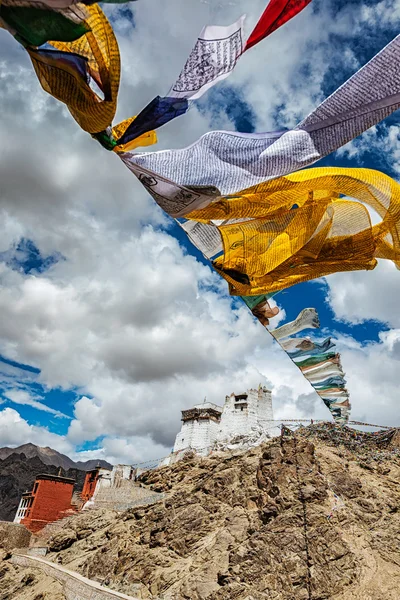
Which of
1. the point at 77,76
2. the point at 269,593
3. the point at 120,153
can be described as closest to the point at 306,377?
the point at 120,153

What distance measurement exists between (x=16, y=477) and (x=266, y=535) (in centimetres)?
5888

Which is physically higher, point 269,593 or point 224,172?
point 224,172

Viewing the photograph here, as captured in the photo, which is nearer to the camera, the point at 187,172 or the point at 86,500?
the point at 187,172

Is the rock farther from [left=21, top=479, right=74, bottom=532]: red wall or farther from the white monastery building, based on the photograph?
the white monastery building

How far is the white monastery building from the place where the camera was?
42125 millimetres

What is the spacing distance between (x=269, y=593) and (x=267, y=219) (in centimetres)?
1477

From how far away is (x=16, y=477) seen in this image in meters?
65.1

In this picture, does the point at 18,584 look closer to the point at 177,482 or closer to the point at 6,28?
the point at 177,482

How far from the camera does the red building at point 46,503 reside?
1271 inches

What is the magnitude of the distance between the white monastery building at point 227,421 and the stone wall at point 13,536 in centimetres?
1719

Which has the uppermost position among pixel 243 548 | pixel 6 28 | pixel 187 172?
pixel 187 172

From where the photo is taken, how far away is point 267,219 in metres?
5.31

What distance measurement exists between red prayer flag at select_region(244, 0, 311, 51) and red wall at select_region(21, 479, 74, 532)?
36.0m

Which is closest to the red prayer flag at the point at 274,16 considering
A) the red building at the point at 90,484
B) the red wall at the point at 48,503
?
the red wall at the point at 48,503
